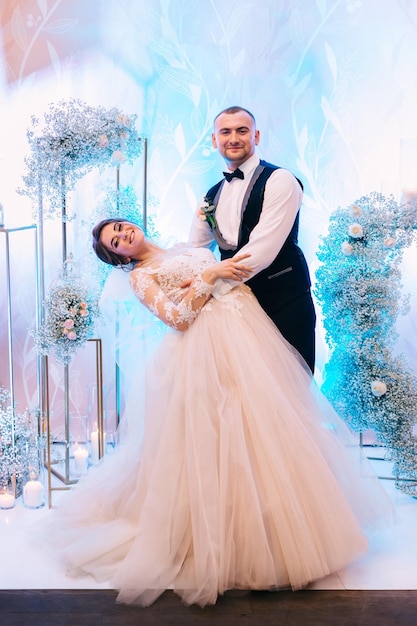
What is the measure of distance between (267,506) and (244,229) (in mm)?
1392

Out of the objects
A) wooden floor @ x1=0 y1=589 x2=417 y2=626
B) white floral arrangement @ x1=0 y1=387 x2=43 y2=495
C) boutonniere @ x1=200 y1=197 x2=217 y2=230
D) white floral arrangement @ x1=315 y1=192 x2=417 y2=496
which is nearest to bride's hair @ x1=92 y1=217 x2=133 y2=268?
boutonniere @ x1=200 y1=197 x2=217 y2=230

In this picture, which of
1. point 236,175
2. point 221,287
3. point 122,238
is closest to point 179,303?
point 221,287

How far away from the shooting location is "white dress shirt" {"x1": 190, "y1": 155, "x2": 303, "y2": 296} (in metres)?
3.03

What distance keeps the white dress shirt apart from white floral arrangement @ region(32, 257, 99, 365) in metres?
0.75

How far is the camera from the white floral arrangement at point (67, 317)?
3256mm

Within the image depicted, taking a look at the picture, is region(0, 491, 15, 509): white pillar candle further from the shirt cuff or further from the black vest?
the black vest

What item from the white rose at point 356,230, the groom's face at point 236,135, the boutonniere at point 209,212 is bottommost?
the white rose at point 356,230

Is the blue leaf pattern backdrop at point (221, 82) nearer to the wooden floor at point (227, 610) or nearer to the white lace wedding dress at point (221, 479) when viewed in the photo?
the white lace wedding dress at point (221, 479)

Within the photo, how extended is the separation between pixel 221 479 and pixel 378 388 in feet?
4.19

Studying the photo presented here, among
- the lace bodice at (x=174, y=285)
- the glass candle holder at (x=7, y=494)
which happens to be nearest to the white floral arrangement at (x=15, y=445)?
the glass candle holder at (x=7, y=494)

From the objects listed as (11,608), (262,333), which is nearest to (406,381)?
(262,333)

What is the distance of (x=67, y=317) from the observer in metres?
3.26

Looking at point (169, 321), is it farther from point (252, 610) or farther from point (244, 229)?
point (252, 610)

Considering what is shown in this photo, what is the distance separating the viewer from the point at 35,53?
402 cm
